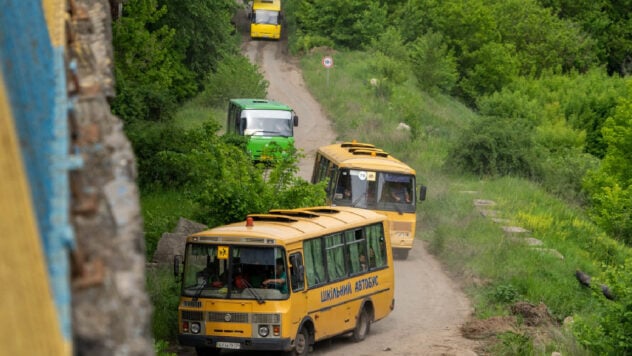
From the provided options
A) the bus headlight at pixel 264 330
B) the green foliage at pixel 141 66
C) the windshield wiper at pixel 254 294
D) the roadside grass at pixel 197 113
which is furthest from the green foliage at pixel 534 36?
the bus headlight at pixel 264 330

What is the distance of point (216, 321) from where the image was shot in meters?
19.8

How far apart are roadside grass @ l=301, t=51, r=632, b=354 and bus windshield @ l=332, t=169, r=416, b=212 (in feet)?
6.98

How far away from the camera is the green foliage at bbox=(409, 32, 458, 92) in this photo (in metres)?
66.9

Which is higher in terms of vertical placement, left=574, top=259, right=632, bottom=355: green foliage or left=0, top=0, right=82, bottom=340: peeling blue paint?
left=0, top=0, right=82, bottom=340: peeling blue paint

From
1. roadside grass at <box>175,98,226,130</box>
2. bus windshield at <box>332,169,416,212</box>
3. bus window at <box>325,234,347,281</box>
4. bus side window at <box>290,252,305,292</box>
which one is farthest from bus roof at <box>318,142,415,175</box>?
roadside grass at <box>175,98,226,130</box>

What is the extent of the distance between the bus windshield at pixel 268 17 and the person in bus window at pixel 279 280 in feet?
203

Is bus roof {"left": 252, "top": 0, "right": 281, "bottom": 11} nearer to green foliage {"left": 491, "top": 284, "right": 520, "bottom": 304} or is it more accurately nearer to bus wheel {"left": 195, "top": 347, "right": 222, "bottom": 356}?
green foliage {"left": 491, "top": 284, "right": 520, "bottom": 304}

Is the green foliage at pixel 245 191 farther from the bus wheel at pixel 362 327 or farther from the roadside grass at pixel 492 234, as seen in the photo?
Result: the bus wheel at pixel 362 327

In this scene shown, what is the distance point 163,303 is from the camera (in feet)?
72.9

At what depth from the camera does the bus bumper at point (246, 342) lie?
19.5 meters

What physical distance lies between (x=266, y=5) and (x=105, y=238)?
7476 centimetres

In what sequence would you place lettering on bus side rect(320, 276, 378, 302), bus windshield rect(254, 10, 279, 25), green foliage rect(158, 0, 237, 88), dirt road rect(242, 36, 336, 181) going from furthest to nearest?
bus windshield rect(254, 10, 279, 25) < green foliage rect(158, 0, 237, 88) < dirt road rect(242, 36, 336, 181) < lettering on bus side rect(320, 276, 378, 302)

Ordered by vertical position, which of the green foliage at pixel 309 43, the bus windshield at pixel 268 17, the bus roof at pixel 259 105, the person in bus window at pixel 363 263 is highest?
the bus windshield at pixel 268 17

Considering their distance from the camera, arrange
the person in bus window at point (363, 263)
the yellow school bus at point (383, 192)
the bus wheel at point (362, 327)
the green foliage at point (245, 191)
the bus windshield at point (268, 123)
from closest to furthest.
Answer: the bus wheel at point (362, 327), the person in bus window at point (363, 263), the green foliage at point (245, 191), the yellow school bus at point (383, 192), the bus windshield at point (268, 123)
